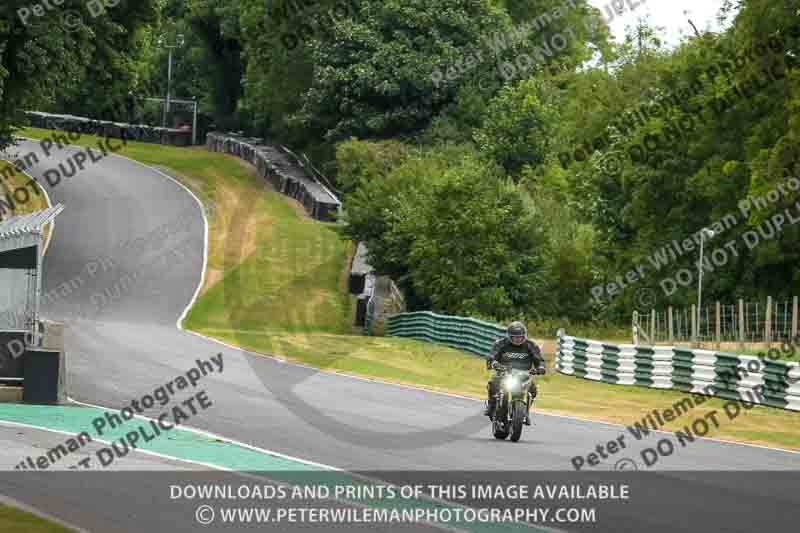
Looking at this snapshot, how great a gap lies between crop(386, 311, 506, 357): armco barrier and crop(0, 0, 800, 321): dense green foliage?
5.47 feet

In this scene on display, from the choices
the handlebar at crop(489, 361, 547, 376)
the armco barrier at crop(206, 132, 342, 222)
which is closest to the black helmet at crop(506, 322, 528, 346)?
Result: the handlebar at crop(489, 361, 547, 376)

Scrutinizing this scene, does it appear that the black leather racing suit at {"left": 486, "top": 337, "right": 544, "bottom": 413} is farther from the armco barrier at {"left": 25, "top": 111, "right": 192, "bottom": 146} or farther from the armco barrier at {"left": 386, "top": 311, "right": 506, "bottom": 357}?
the armco barrier at {"left": 25, "top": 111, "right": 192, "bottom": 146}

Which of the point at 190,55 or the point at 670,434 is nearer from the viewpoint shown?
the point at 670,434

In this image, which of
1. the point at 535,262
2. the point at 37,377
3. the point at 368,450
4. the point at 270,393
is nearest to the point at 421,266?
the point at 535,262

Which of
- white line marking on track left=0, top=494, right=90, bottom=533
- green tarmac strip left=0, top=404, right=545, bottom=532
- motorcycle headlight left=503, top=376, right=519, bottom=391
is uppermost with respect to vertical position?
motorcycle headlight left=503, top=376, right=519, bottom=391

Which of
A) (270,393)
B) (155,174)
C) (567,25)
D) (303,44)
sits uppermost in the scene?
(567,25)

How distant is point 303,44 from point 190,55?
33.7m

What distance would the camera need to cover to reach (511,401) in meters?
18.6

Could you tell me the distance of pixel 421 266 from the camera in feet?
164

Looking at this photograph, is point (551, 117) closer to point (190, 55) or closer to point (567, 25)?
point (567, 25)

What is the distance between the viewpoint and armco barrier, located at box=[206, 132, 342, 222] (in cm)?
6875

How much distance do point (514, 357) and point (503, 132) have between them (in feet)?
187

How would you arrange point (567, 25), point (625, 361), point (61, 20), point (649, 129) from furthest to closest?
point (567, 25)
point (649, 129)
point (61, 20)
point (625, 361)

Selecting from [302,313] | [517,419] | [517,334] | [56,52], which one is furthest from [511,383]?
[302,313]
